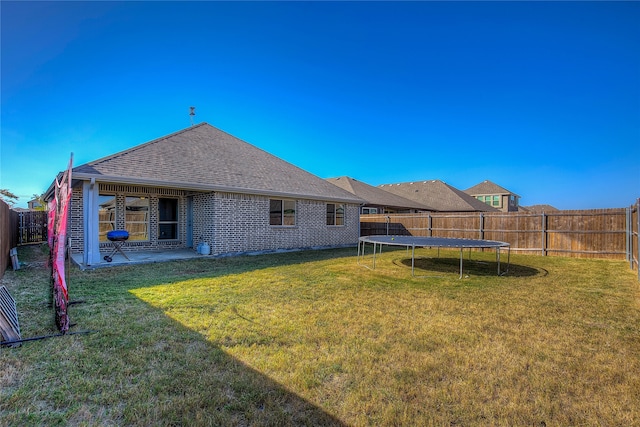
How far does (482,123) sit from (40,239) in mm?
29862

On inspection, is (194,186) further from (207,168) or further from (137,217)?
(137,217)

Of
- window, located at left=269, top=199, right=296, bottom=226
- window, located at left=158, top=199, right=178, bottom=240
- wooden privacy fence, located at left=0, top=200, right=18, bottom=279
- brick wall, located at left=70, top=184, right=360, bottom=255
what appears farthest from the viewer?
window, located at left=269, top=199, right=296, bottom=226

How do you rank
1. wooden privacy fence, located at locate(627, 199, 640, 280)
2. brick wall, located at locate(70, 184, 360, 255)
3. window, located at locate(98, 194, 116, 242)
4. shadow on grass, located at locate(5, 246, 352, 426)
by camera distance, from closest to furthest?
1. shadow on grass, located at locate(5, 246, 352, 426)
2. wooden privacy fence, located at locate(627, 199, 640, 280)
3. brick wall, located at locate(70, 184, 360, 255)
4. window, located at locate(98, 194, 116, 242)

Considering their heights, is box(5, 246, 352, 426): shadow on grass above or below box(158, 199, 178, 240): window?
below

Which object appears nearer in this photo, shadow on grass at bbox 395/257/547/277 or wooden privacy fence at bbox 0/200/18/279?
wooden privacy fence at bbox 0/200/18/279

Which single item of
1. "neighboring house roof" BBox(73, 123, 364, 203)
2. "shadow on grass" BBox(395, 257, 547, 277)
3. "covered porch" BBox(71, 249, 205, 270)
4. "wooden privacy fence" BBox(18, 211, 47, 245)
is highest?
"neighboring house roof" BBox(73, 123, 364, 203)

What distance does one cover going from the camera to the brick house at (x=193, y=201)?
9531 millimetres

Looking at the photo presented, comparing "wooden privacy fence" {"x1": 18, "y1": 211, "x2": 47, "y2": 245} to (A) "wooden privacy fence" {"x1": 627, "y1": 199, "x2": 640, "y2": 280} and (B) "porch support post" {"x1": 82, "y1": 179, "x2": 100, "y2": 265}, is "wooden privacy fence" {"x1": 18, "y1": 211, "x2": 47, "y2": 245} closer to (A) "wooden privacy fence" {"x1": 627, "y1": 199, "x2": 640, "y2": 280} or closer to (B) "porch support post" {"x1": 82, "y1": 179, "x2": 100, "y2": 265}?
(B) "porch support post" {"x1": 82, "y1": 179, "x2": 100, "y2": 265}

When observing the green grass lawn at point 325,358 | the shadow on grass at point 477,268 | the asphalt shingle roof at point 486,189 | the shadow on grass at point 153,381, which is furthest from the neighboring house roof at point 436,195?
the shadow on grass at point 153,381

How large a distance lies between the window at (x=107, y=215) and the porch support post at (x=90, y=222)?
2296 mm

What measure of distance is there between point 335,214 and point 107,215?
9.84 metres

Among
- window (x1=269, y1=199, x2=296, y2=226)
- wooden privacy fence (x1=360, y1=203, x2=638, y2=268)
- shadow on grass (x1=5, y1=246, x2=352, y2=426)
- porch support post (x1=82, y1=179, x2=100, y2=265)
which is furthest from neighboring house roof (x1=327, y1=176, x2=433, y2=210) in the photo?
shadow on grass (x1=5, y1=246, x2=352, y2=426)

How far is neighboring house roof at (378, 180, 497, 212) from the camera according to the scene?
29812 millimetres

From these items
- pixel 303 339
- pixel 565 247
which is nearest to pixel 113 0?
pixel 303 339
